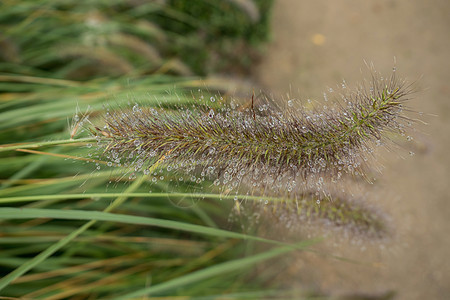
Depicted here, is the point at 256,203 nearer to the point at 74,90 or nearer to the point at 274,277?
the point at 74,90

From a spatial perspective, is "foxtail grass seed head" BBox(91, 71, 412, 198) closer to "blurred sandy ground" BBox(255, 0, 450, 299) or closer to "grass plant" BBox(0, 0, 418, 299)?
"grass plant" BBox(0, 0, 418, 299)

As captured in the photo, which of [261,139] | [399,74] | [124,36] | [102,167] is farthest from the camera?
[399,74]

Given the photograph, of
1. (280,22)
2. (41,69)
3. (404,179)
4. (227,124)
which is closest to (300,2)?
(280,22)

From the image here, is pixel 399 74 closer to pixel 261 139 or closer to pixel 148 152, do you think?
pixel 261 139

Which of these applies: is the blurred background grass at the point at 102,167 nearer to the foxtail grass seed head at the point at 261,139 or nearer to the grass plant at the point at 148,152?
the grass plant at the point at 148,152

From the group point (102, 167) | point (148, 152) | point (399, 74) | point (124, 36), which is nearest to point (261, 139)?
point (148, 152)
